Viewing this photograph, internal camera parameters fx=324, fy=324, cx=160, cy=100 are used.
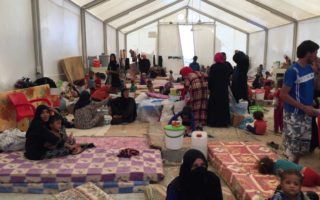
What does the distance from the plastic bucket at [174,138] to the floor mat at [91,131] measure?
1.64m

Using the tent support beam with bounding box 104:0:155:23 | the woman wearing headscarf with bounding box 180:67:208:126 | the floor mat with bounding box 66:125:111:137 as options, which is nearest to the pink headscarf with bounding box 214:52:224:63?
the woman wearing headscarf with bounding box 180:67:208:126

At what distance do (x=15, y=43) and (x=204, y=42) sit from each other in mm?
13208

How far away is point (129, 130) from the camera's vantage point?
5.71m

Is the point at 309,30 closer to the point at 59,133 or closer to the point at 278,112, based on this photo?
the point at 278,112

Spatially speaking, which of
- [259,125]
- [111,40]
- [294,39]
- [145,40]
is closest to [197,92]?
[259,125]

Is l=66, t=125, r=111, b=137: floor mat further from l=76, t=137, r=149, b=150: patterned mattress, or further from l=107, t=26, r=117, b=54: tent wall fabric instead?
l=107, t=26, r=117, b=54: tent wall fabric

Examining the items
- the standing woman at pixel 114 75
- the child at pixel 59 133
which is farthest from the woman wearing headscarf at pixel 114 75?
the child at pixel 59 133

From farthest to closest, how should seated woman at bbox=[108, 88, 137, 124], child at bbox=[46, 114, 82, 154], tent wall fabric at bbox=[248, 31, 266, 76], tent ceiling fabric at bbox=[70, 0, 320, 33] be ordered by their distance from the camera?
tent wall fabric at bbox=[248, 31, 266, 76], tent ceiling fabric at bbox=[70, 0, 320, 33], seated woman at bbox=[108, 88, 137, 124], child at bbox=[46, 114, 82, 154]

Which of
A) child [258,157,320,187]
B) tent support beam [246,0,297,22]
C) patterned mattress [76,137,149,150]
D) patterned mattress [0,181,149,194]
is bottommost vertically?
patterned mattress [0,181,149,194]

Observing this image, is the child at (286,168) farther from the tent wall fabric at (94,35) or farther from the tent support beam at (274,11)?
the tent wall fabric at (94,35)

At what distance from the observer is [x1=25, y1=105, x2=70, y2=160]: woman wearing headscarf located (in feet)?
12.0

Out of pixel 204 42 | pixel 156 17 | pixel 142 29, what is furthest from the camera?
pixel 142 29

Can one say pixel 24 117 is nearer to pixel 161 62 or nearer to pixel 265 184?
pixel 265 184

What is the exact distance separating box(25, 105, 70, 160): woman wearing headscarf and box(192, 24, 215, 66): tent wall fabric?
14904mm
